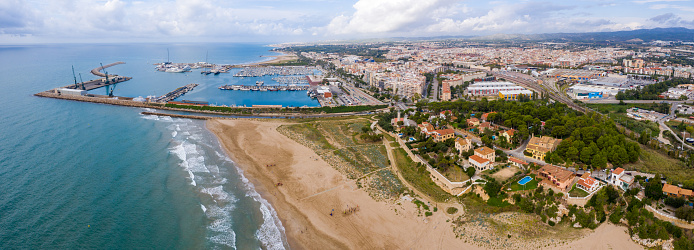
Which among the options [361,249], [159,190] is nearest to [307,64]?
[159,190]

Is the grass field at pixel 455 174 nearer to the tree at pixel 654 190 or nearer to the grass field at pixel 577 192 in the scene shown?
the grass field at pixel 577 192

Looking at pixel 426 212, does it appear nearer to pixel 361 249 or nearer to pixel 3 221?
pixel 361 249

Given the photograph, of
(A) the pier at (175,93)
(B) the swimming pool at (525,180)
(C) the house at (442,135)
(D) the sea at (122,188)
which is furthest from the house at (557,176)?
(A) the pier at (175,93)

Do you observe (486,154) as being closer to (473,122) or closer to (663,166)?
(473,122)

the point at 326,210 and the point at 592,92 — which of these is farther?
the point at 592,92

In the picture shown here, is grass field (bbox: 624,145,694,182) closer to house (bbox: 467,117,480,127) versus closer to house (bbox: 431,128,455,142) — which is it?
house (bbox: 431,128,455,142)

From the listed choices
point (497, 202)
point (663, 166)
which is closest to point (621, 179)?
point (663, 166)
